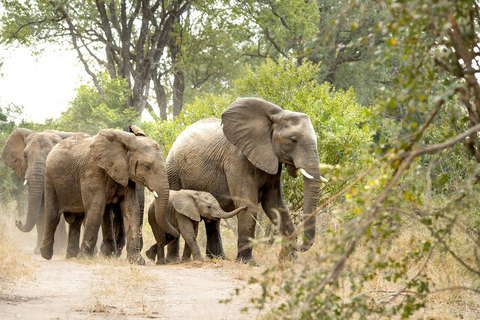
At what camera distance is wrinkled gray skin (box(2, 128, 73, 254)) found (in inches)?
577

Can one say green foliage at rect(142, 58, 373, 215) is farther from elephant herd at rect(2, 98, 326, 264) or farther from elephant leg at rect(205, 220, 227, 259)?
elephant leg at rect(205, 220, 227, 259)

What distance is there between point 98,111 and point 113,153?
1321 cm

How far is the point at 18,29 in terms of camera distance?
23.0 m

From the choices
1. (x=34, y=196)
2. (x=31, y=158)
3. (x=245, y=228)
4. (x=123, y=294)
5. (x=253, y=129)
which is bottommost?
(x=123, y=294)

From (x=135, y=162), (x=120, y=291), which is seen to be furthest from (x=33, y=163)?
(x=120, y=291)

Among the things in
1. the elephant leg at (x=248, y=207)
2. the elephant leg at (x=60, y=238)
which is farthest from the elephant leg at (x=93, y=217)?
the elephant leg at (x=60, y=238)

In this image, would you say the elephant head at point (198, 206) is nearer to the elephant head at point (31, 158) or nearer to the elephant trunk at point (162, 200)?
the elephant trunk at point (162, 200)

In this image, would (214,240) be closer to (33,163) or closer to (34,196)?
(34,196)

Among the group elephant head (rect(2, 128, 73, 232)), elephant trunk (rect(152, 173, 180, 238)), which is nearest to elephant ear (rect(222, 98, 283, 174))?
elephant trunk (rect(152, 173, 180, 238))

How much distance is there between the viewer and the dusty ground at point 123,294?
6.41 m

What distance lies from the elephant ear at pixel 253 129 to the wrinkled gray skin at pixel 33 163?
5.57 meters

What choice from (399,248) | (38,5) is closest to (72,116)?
(38,5)

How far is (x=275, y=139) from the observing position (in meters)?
10.8

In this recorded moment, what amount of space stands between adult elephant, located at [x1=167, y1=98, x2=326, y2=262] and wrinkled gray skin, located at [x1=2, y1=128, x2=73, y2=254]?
4.04m
